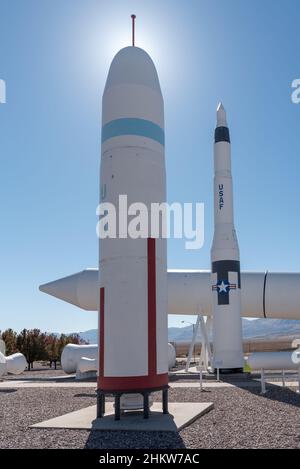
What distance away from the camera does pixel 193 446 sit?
7590mm

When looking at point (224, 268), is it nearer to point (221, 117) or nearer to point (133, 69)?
point (221, 117)

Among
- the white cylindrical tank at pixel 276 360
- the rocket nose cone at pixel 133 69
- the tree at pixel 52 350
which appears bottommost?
the tree at pixel 52 350

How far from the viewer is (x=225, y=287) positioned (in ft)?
71.0

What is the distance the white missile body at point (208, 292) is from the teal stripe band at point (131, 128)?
50.3 ft

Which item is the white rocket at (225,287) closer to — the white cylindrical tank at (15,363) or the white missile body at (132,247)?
the white cylindrical tank at (15,363)

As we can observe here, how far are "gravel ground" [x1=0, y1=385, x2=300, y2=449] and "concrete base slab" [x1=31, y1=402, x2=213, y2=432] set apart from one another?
214mm

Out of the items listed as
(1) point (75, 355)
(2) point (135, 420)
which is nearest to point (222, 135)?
(1) point (75, 355)

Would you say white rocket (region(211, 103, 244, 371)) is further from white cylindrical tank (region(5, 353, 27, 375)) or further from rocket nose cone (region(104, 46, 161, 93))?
rocket nose cone (region(104, 46, 161, 93))

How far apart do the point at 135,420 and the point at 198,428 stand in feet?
4.69

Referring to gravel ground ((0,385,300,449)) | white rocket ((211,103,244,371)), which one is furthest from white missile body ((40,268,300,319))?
gravel ground ((0,385,300,449))

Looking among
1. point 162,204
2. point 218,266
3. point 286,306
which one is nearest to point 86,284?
point 218,266

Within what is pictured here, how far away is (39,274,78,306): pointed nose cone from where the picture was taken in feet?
89.0

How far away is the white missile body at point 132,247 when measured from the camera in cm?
1025

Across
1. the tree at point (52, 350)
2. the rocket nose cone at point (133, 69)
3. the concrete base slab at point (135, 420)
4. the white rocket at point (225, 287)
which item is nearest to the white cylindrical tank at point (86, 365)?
the white rocket at point (225, 287)
